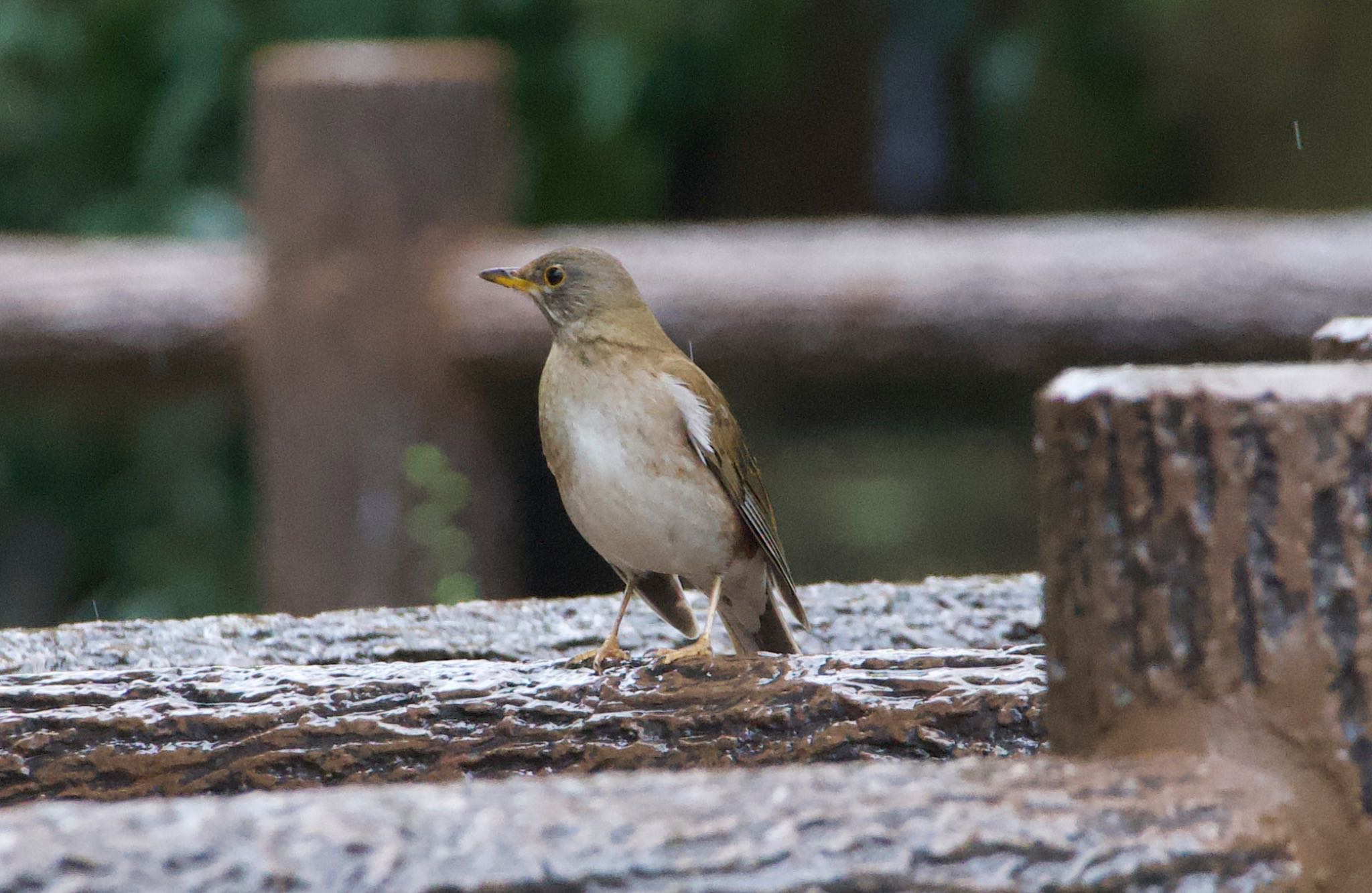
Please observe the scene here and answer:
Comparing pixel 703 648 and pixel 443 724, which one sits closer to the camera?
pixel 443 724

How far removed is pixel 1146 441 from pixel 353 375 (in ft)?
8.16

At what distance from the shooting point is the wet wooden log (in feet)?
5.11

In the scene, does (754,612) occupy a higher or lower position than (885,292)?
lower

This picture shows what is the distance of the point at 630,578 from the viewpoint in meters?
2.18

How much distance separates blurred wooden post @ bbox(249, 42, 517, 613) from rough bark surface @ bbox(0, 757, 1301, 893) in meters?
2.38

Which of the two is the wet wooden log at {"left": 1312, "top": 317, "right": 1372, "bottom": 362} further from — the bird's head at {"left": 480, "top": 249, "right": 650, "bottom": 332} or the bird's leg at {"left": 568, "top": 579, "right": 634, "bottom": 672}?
the bird's head at {"left": 480, "top": 249, "right": 650, "bottom": 332}

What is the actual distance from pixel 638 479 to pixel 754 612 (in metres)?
0.31

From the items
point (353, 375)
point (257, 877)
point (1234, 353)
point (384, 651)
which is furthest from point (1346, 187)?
point (257, 877)

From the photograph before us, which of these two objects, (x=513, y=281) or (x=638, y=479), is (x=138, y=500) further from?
(x=638, y=479)

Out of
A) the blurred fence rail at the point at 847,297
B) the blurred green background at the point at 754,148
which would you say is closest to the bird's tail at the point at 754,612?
the blurred fence rail at the point at 847,297

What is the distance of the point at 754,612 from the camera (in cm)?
230

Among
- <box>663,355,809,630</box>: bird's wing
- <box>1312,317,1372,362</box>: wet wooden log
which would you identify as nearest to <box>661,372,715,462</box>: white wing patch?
<box>663,355,809,630</box>: bird's wing

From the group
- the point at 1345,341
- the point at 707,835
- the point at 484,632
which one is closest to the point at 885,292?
the point at 484,632

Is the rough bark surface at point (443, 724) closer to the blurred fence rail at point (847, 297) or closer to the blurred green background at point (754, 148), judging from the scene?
the blurred fence rail at point (847, 297)
